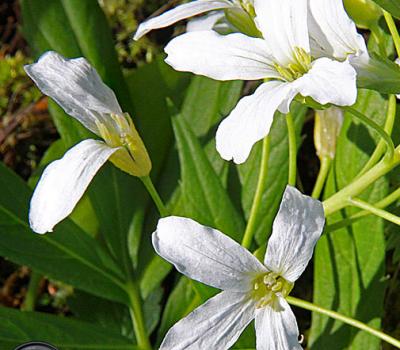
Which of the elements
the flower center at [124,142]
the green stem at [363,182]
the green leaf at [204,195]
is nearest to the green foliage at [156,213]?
the green leaf at [204,195]

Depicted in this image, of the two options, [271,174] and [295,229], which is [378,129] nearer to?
[295,229]

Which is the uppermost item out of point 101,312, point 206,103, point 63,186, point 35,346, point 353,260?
point 63,186

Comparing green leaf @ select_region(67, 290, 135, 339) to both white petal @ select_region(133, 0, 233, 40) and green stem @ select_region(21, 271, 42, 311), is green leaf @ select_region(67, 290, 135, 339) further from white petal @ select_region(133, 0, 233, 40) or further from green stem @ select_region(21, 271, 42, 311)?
white petal @ select_region(133, 0, 233, 40)

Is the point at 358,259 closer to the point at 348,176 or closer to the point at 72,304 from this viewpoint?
the point at 348,176

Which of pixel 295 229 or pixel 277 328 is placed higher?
pixel 295 229

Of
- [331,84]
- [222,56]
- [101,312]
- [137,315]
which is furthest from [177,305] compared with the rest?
[331,84]

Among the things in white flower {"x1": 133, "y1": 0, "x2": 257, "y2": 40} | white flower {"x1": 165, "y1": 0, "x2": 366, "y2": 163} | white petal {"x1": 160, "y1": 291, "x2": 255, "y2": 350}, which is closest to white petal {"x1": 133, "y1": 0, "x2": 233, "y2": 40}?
white flower {"x1": 133, "y1": 0, "x2": 257, "y2": 40}

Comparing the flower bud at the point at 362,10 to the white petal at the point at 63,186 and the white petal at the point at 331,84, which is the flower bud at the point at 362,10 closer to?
the white petal at the point at 331,84
